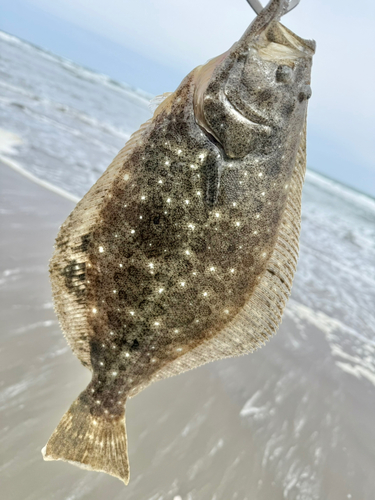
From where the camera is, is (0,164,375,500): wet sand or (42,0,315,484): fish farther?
(0,164,375,500): wet sand

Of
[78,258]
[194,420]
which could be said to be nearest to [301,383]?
[194,420]

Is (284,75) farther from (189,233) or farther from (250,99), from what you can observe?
(189,233)

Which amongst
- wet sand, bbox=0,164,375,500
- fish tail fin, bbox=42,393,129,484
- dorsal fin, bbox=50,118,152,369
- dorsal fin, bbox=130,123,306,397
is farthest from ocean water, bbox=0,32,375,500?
dorsal fin, bbox=130,123,306,397

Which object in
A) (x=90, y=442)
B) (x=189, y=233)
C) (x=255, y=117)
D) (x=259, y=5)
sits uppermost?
(x=259, y=5)

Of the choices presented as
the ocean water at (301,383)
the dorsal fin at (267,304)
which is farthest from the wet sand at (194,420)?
the dorsal fin at (267,304)

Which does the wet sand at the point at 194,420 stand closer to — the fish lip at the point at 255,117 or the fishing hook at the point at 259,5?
the fish lip at the point at 255,117

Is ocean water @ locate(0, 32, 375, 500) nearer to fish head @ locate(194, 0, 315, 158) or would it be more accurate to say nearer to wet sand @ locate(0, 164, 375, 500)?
wet sand @ locate(0, 164, 375, 500)
